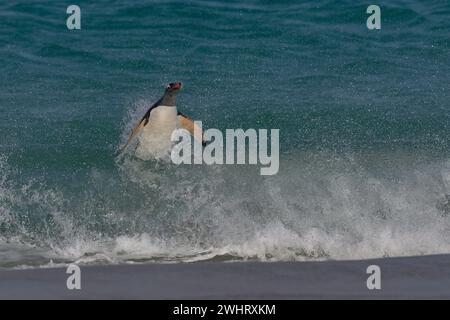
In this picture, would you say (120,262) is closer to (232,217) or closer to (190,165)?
(232,217)

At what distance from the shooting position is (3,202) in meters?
13.3

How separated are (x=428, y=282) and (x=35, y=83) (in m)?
11.5

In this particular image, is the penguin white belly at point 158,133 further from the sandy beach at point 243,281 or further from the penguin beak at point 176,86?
the sandy beach at point 243,281

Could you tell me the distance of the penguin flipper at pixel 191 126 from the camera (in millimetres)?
14883

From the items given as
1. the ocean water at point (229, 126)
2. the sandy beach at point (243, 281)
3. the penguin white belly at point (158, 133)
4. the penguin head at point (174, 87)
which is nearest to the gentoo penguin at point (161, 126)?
the penguin white belly at point (158, 133)

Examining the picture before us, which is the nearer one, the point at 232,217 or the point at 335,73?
the point at 232,217

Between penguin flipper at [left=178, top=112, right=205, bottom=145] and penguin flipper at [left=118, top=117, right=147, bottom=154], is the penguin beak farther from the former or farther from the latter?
penguin flipper at [left=118, top=117, right=147, bottom=154]

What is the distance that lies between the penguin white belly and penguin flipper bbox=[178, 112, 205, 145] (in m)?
0.10

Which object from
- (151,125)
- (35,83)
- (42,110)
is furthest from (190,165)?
(35,83)

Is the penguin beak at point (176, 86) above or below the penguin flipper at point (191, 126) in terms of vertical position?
above

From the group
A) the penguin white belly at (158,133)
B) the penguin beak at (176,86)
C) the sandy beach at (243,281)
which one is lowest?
the sandy beach at (243,281)

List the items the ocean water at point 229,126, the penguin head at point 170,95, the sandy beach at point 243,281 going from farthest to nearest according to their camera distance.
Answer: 1. the penguin head at point 170,95
2. the ocean water at point 229,126
3. the sandy beach at point 243,281

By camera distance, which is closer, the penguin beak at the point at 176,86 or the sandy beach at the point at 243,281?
the sandy beach at the point at 243,281

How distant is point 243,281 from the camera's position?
987cm
